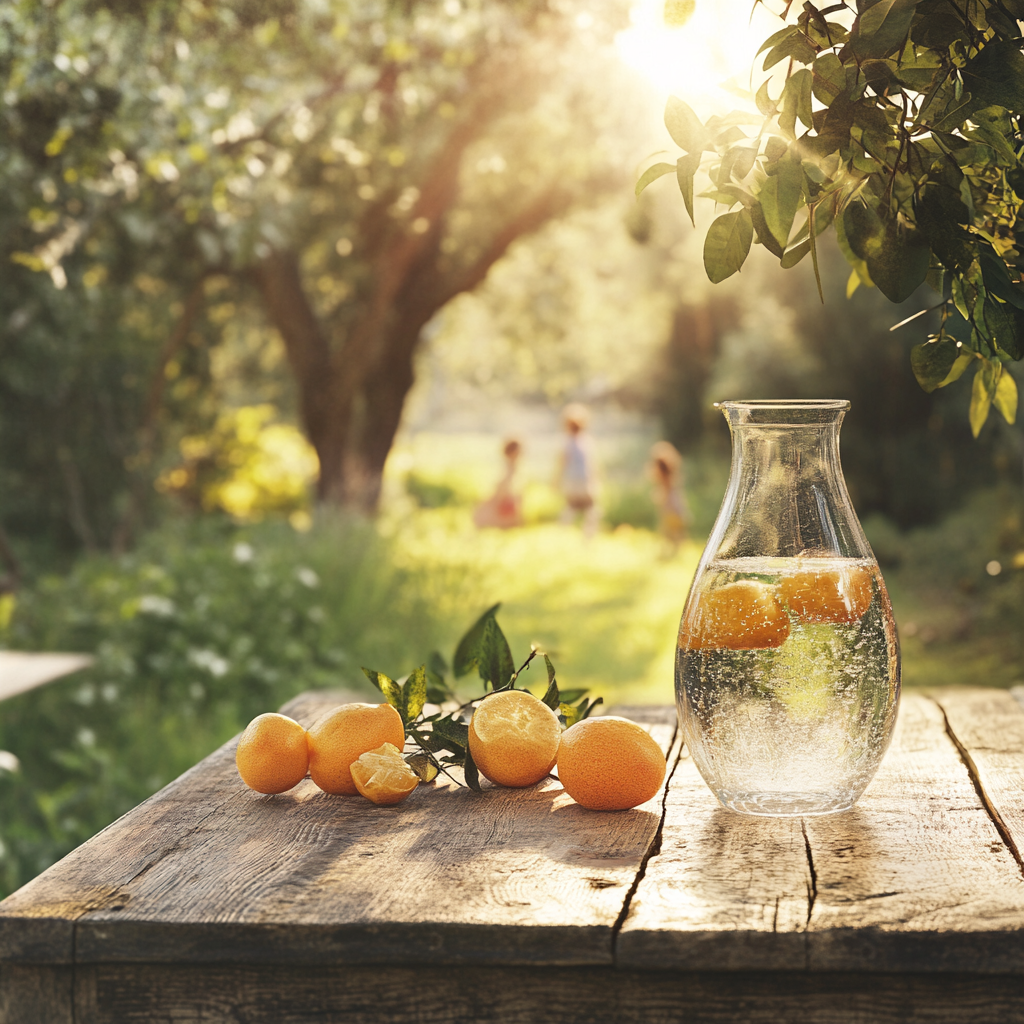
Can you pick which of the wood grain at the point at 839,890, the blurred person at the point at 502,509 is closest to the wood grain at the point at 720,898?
the wood grain at the point at 839,890

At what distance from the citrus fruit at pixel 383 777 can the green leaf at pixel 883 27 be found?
2.75 ft

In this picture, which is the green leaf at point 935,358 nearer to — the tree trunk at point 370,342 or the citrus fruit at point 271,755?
the citrus fruit at point 271,755

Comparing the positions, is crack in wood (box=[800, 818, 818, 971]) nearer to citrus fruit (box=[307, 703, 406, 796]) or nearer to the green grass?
citrus fruit (box=[307, 703, 406, 796])

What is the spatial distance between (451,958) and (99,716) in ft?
13.1

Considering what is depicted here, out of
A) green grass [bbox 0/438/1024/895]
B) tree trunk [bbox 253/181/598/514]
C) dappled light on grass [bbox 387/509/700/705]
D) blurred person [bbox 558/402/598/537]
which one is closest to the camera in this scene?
green grass [bbox 0/438/1024/895]

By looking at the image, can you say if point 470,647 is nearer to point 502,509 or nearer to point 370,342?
point 370,342

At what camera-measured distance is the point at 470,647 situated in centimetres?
144

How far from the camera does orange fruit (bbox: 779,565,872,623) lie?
1113 millimetres

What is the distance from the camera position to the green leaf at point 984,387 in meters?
1.21

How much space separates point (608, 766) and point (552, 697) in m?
0.22

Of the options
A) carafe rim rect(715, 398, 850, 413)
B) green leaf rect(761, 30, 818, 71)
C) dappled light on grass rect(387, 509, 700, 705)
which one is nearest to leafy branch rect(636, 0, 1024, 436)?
green leaf rect(761, 30, 818, 71)

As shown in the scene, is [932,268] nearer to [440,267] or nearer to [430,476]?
Answer: [440,267]

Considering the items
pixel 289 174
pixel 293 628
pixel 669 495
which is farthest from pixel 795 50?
pixel 669 495

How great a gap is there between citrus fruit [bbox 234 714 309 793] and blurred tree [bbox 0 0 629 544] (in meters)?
2.48
